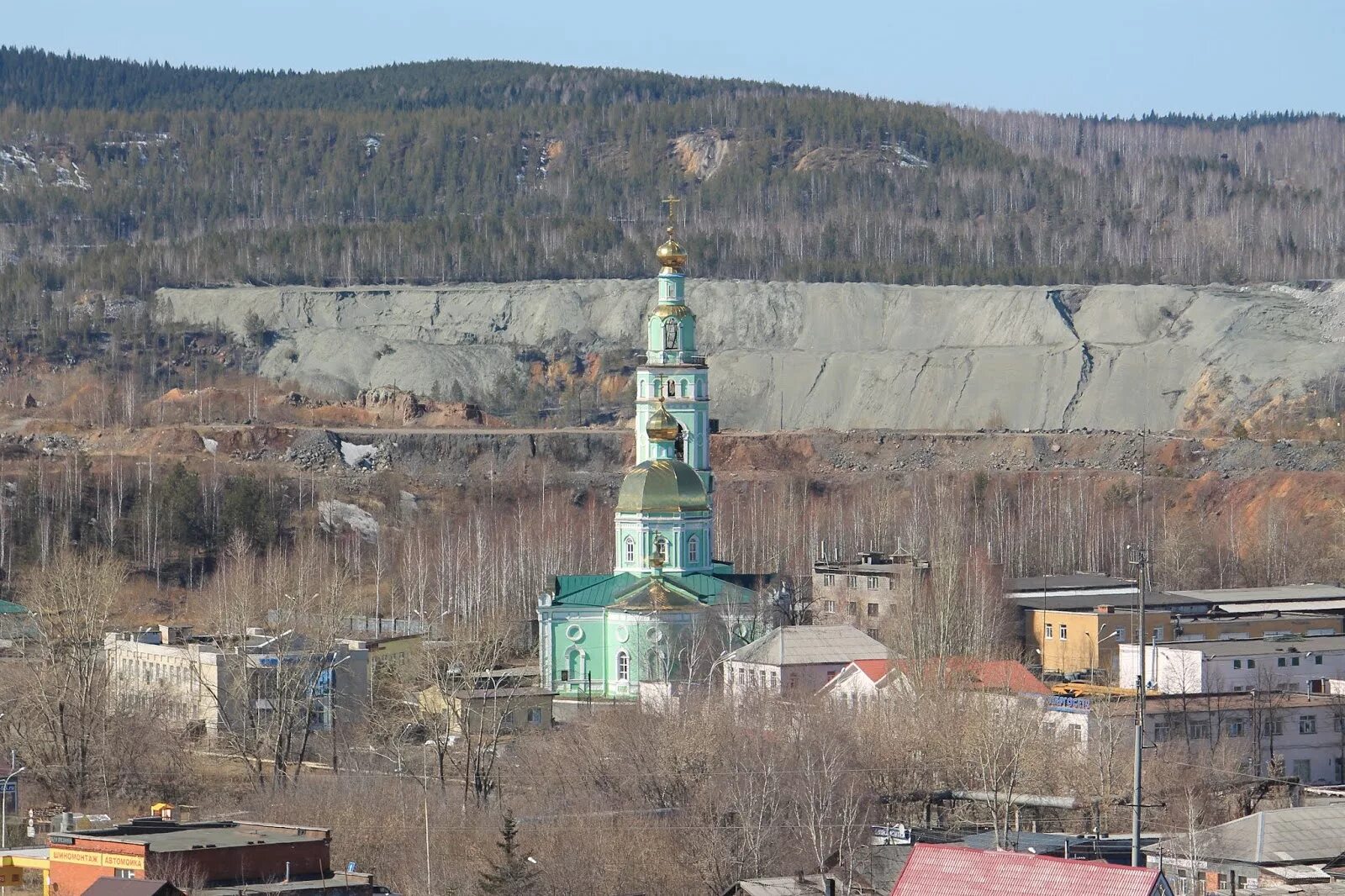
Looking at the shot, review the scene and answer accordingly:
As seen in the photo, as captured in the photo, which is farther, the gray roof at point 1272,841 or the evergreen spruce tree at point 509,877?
the gray roof at point 1272,841

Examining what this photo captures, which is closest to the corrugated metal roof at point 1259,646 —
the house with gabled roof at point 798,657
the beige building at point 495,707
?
the house with gabled roof at point 798,657

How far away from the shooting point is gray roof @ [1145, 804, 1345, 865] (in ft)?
129

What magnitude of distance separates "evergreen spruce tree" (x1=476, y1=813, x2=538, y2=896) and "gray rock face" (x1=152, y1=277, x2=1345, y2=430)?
3074 inches

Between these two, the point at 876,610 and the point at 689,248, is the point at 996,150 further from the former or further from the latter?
the point at 876,610

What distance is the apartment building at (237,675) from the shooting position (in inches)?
2208

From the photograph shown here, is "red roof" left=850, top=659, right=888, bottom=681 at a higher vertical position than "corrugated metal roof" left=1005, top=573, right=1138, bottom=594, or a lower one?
lower

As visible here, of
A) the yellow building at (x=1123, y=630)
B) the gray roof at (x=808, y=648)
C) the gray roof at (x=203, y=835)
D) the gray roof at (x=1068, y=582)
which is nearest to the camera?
the gray roof at (x=203, y=835)

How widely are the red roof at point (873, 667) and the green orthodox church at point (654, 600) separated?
419 centimetres

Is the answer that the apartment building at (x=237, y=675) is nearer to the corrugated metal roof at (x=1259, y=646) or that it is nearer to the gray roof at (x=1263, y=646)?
the corrugated metal roof at (x=1259, y=646)

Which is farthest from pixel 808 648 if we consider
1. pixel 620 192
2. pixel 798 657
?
pixel 620 192

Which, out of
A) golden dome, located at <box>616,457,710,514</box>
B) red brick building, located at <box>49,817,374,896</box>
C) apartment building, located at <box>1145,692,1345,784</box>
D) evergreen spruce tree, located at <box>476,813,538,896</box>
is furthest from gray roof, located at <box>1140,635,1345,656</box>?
red brick building, located at <box>49,817,374,896</box>

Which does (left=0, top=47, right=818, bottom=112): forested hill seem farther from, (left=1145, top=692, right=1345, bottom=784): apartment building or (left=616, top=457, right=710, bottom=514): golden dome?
(left=1145, top=692, right=1345, bottom=784): apartment building

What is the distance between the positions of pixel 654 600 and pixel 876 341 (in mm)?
67056

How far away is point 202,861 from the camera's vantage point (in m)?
37.6
